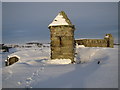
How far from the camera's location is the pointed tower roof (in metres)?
10.2

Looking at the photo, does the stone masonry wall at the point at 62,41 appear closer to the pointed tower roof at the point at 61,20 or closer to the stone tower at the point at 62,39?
the stone tower at the point at 62,39

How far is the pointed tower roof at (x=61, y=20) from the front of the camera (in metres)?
10.2

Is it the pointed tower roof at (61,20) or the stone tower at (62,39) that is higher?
the pointed tower roof at (61,20)

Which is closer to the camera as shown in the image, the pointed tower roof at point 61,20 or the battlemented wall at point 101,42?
the pointed tower roof at point 61,20

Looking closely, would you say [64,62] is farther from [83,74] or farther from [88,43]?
[88,43]

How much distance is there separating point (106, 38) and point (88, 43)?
2.69 meters

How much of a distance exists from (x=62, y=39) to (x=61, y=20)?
1318mm

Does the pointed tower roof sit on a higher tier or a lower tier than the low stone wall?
higher

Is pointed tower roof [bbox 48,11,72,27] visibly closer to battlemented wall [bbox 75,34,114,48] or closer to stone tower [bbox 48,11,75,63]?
stone tower [bbox 48,11,75,63]

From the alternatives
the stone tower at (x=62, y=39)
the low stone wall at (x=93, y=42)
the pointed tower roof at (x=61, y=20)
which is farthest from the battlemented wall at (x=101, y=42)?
the stone tower at (x=62, y=39)

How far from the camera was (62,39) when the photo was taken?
395 inches

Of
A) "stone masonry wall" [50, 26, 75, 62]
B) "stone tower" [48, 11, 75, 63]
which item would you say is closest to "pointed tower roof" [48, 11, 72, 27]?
"stone tower" [48, 11, 75, 63]

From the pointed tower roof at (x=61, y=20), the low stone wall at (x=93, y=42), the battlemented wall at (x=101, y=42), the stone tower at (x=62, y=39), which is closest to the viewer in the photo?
the stone tower at (x=62, y=39)

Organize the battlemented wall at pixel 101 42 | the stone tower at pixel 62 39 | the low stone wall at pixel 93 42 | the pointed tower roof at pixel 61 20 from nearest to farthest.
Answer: the stone tower at pixel 62 39 → the pointed tower roof at pixel 61 20 → the battlemented wall at pixel 101 42 → the low stone wall at pixel 93 42
